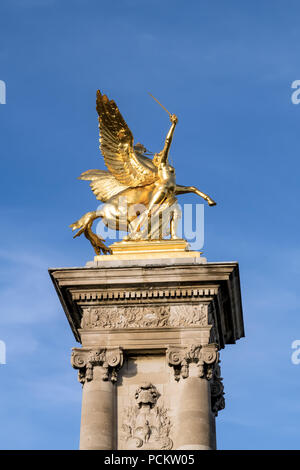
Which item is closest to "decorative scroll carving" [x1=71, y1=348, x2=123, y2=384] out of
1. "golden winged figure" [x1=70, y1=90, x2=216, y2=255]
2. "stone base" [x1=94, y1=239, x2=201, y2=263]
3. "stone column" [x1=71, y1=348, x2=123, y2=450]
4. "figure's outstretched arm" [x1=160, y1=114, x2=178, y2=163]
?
"stone column" [x1=71, y1=348, x2=123, y2=450]

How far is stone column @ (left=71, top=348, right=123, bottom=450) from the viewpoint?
30391mm

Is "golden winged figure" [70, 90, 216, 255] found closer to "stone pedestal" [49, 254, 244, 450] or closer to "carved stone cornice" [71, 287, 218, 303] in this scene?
"stone pedestal" [49, 254, 244, 450]

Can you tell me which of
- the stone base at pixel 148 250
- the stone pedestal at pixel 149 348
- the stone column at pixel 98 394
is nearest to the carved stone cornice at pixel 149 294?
the stone pedestal at pixel 149 348

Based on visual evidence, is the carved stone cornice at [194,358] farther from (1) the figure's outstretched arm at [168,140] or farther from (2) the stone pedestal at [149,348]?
(1) the figure's outstretched arm at [168,140]

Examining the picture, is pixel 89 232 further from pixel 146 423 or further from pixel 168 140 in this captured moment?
pixel 146 423

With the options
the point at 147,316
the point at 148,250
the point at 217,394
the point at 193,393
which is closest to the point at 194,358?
the point at 193,393

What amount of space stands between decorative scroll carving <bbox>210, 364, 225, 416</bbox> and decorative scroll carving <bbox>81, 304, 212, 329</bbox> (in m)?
1.82

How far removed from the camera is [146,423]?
101 feet

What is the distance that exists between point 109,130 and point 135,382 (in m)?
8.02

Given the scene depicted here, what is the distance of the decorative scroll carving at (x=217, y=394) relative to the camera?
106ft

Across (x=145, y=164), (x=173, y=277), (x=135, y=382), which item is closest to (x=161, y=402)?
(x=135, y=382)

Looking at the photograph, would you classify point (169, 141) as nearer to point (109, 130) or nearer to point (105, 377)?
point (109, 130)
